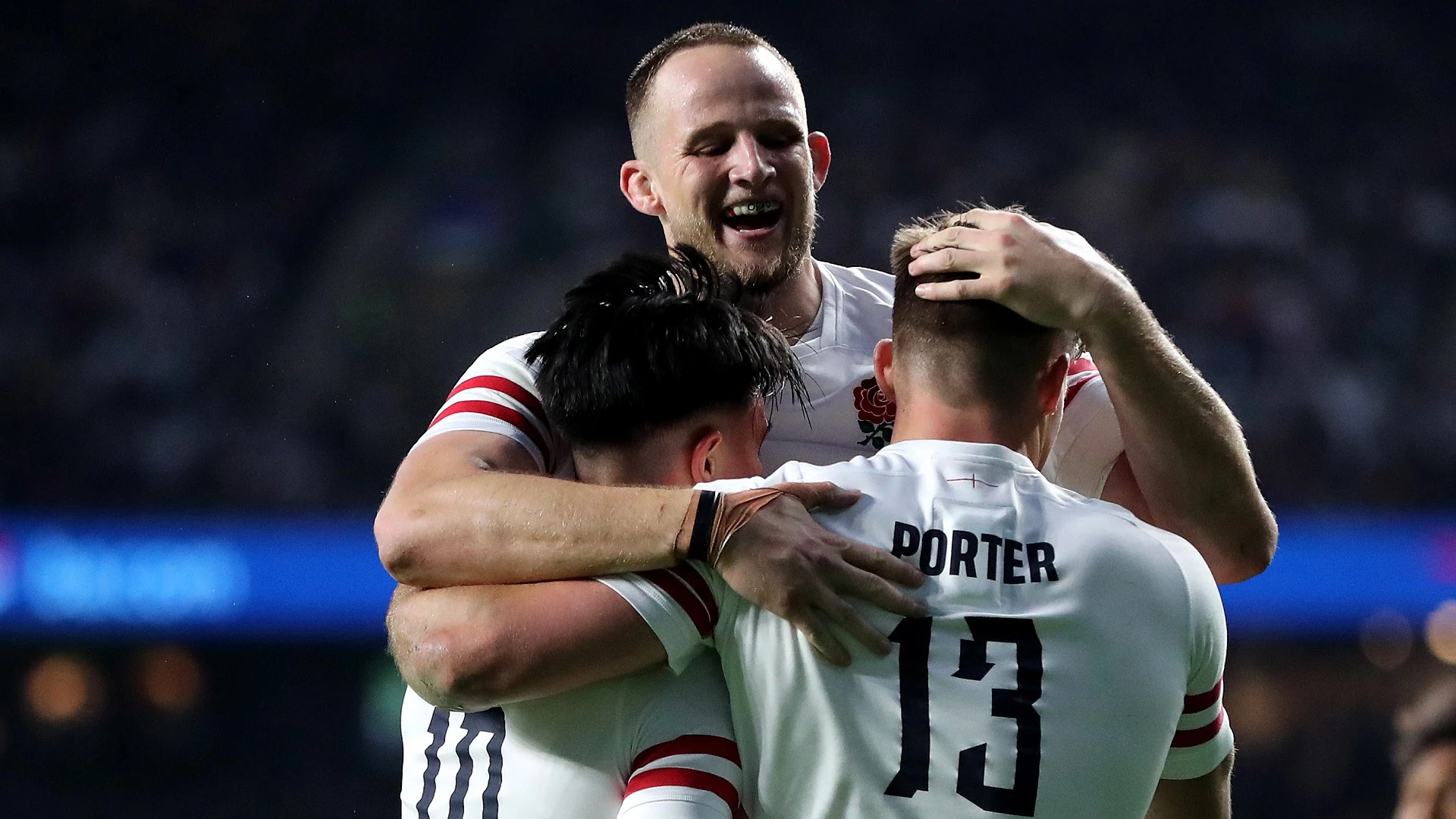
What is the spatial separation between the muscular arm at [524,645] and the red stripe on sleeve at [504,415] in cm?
53

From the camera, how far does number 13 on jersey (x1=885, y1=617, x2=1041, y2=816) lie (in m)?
2.26

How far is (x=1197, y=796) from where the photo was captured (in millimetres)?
2730

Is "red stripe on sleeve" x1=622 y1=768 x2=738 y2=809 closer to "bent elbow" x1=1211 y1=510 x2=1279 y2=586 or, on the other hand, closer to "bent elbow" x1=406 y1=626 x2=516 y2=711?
"bent elbow" x1=406 y1=626 x2=516 y2=711

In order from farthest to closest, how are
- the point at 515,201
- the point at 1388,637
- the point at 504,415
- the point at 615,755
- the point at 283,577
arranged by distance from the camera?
the point at 515,201
the point at 283,577
the point at 1388,637
the point at 504,415
the point at 615,755

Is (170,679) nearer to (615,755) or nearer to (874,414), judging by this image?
(874,414)

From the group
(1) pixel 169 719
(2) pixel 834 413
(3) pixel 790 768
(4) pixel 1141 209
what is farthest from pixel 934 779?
(4) pixel 1141 209

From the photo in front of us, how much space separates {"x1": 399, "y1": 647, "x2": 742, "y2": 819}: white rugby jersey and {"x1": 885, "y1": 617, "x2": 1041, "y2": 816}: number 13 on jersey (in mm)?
260

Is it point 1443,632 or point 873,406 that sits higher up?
point 1443,632

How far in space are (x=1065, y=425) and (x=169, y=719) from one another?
7.98m

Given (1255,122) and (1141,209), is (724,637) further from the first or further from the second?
(1255,122)

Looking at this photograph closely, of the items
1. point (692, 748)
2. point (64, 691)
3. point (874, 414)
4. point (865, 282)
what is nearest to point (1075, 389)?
point (874, 414)

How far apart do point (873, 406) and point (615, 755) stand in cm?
133

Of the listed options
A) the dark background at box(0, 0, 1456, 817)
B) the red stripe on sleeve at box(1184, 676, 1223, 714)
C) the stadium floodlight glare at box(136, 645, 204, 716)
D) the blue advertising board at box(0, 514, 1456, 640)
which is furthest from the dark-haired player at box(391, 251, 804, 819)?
the stadium floodlight glare at box(136, 645, 204, 716)

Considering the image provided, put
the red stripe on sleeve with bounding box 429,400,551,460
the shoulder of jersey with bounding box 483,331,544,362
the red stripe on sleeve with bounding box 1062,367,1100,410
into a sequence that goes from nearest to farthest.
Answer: the red stripe on sleeve with bounding box 429,400,551,460, the shoulder of jersey with bounding box 483,331,544,362, the red stripe on sleeve with bounding box 1062,367,1100,410
